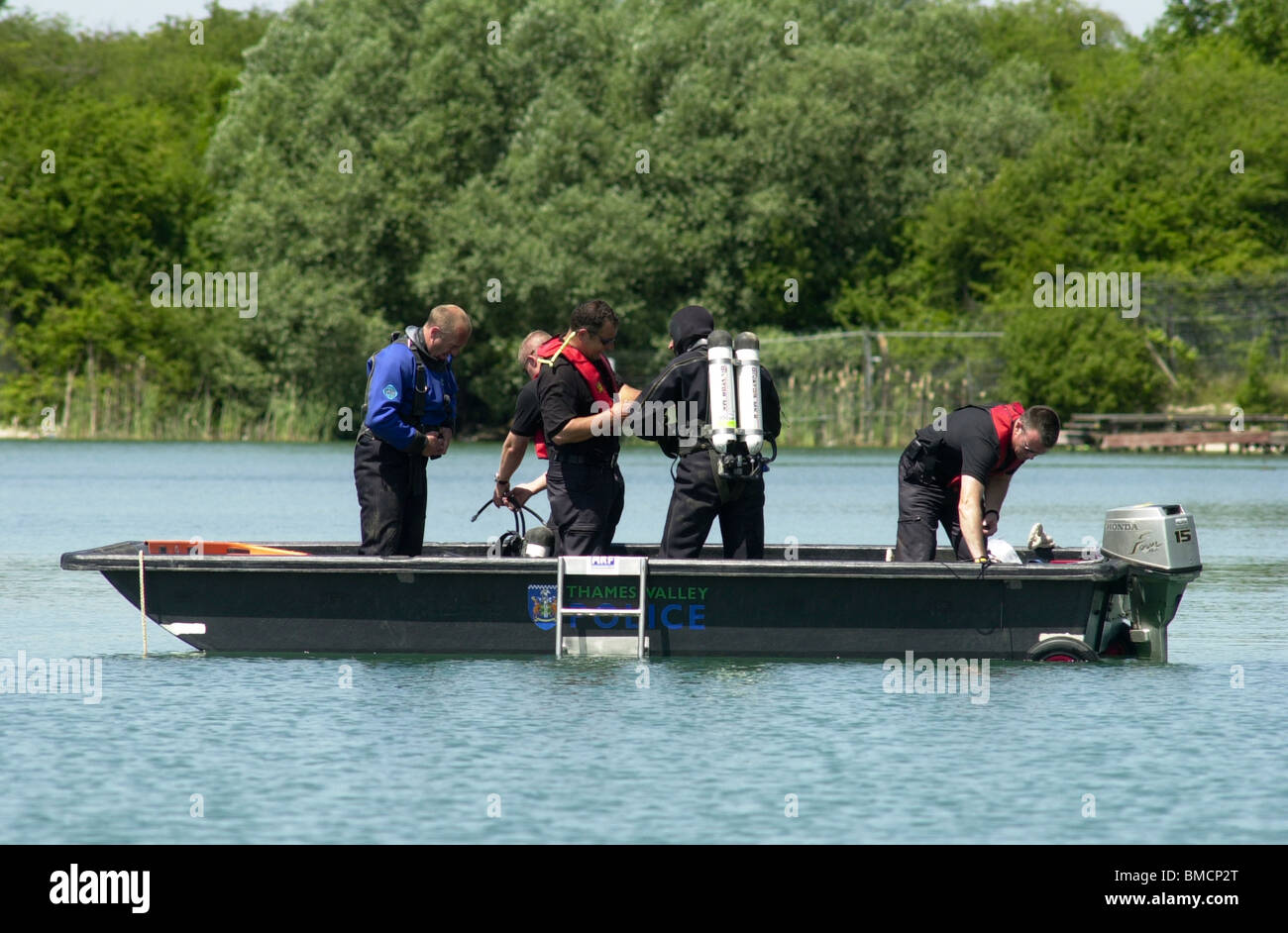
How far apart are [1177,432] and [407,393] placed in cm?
Result: 3140

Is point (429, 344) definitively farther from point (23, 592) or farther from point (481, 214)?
point (481, 214)

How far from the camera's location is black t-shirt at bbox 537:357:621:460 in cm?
945

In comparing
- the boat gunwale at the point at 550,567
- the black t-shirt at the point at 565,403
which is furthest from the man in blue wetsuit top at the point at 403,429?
the black t-shirt at the point at 565,403

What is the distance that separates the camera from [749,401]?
932cm

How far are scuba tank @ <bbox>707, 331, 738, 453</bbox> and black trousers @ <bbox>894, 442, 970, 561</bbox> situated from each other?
1.07 meters

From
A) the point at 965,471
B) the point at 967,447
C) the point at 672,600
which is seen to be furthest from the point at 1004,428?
the point at 672,600

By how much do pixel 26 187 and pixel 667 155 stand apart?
1829 centimetres

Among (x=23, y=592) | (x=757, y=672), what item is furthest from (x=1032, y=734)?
(x=23, y=592)

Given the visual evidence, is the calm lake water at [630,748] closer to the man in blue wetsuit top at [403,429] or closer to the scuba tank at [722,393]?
the man in blue wetsuit top at [403,429]

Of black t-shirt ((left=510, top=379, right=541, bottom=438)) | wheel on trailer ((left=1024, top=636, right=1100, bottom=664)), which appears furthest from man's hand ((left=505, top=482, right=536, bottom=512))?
wheel on trailer ((left=1024, top=636, right=1100, bottom=664))

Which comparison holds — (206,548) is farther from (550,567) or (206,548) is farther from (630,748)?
(630,748)

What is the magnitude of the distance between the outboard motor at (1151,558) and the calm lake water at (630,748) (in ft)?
1.02

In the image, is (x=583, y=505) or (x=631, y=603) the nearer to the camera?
(x=631, y=603)
